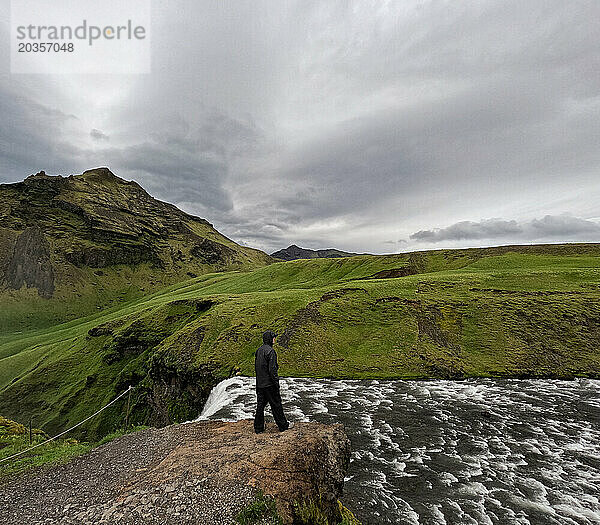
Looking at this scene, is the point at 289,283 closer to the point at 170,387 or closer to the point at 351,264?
the point at 351,264

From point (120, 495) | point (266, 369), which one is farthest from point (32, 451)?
point (266, 369)

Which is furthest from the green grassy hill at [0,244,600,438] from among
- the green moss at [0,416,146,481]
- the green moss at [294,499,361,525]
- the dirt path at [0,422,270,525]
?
the green moss at [294,499,361,525]

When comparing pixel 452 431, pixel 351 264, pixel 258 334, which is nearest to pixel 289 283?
pixel 351 264

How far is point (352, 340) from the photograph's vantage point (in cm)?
4256

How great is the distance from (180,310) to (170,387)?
97.2 feet

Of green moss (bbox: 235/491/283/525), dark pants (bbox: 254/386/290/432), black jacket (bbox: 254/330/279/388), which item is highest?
black jacket (bbox: 254/330/279/388)

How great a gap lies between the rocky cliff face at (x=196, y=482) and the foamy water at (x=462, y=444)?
14.0 feet

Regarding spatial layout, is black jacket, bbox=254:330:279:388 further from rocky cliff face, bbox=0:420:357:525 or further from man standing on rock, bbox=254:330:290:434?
rocky cliff face, bbox=0:420:357:525

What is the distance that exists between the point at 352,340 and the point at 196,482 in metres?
34.3

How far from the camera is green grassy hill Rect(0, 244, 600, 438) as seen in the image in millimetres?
36625

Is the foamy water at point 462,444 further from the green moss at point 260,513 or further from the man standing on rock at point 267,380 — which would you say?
the green moss at point 260,513

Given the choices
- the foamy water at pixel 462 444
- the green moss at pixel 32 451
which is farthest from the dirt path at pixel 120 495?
the foamy water at pixel 462 444

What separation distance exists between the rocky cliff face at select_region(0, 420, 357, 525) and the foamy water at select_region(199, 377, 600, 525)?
14.0ft

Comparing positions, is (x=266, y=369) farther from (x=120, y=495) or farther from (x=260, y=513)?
(x=120, y=495)
